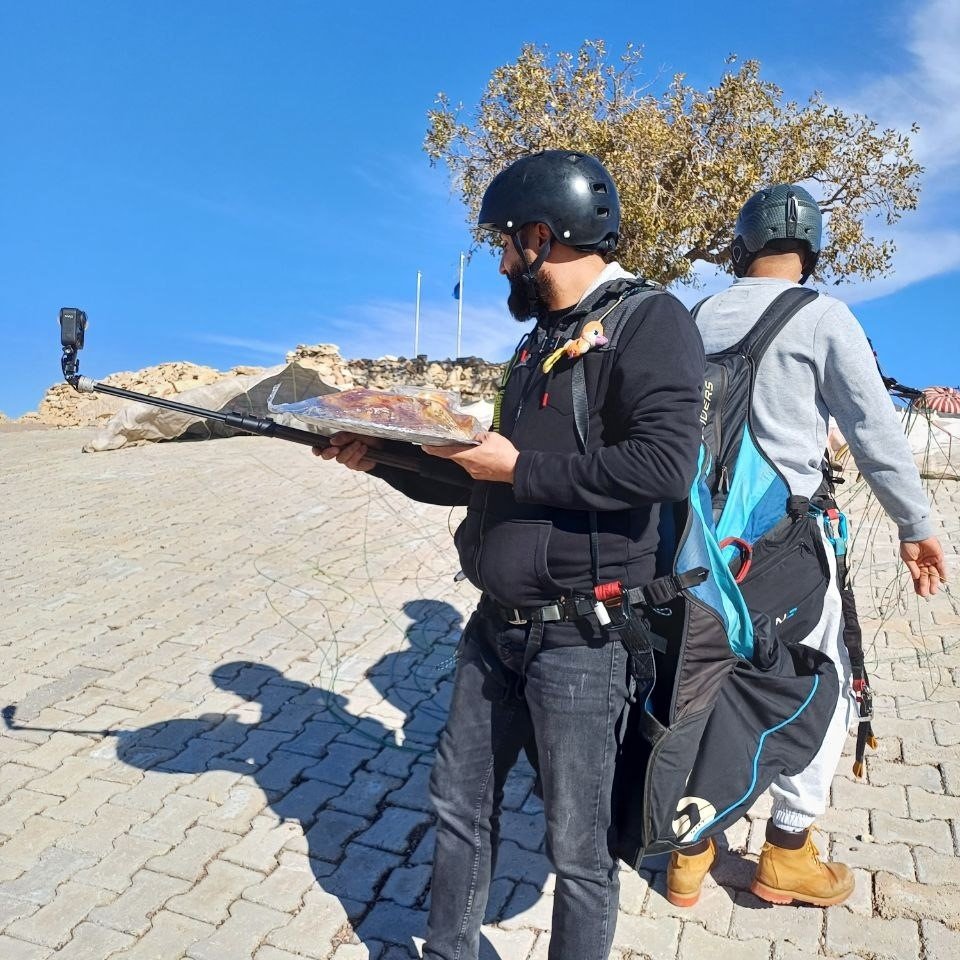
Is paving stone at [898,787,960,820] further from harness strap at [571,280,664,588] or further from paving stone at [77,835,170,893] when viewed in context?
paving stone at [77,835,170,893]

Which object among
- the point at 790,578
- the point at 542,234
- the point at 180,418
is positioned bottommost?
the point at 790,578

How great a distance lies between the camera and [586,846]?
2.36 meters

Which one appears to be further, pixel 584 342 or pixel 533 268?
pixel 533 268

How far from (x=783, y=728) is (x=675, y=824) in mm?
503

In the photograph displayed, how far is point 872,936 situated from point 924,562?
1319 mm

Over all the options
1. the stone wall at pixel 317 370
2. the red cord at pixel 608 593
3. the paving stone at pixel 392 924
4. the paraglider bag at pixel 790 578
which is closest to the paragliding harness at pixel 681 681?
the red cord at pixel 608 593

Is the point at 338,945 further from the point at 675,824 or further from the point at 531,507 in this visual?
the point at 531,507

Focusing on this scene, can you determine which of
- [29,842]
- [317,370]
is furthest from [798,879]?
[317,370]

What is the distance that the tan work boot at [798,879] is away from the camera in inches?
132

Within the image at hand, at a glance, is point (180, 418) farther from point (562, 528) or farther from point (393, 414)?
point (562, 528)

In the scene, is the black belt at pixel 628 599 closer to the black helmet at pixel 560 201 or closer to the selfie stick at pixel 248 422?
the selfie stick at pixel 248 422

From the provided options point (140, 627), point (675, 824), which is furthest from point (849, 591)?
point (140, 627)

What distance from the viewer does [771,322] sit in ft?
9.82

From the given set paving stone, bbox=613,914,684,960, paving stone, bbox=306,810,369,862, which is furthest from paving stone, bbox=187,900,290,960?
paving stone, bbox=613,914,684,960
